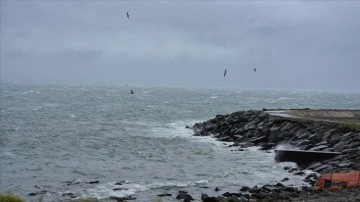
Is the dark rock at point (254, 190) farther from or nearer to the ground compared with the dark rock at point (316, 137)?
nearer to the ground

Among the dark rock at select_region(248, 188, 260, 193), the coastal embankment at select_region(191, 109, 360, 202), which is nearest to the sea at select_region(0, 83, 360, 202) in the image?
the dark rock at select_region(248, 188, 260, 193)

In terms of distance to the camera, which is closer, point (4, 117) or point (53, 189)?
point (53, 189)

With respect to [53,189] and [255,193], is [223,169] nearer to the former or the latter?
[255,193]

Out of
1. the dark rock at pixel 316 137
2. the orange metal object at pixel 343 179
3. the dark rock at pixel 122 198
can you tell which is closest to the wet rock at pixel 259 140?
the dark rock at pixel 316 137

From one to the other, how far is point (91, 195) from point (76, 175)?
5.57m

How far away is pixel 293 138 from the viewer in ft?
121

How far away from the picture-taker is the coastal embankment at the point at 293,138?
70.8ft

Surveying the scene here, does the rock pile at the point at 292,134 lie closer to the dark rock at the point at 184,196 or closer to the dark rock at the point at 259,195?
the dark rock at the point at 259,195

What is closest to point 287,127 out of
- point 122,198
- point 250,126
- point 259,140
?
point 259,140

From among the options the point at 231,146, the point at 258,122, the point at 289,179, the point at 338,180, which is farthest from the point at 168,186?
the point at 258,122

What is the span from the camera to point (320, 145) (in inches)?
1277

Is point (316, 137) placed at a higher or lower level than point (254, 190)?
higher

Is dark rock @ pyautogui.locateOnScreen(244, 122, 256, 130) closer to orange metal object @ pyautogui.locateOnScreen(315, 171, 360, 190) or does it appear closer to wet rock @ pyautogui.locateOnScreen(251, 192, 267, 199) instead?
orange metal object @ pyautogui.locateOnScreen(315, 171, 360, 190)

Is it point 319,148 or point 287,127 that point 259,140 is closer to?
point 287,127
